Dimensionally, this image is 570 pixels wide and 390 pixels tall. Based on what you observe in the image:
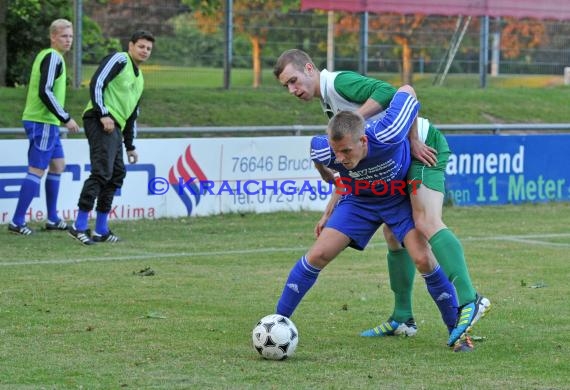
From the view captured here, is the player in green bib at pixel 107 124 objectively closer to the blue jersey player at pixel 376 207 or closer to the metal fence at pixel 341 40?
the blue jersey player at pixel 376 207

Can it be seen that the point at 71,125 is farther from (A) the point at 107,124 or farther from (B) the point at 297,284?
(B) the point at 297,284

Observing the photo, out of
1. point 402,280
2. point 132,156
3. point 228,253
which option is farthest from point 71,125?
point 402,280

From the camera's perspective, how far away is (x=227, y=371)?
6.62 meters

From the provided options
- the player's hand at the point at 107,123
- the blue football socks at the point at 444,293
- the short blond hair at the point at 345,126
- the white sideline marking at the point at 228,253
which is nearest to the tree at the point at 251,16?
the white sideline marking at the point at 228,253

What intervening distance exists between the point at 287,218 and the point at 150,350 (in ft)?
26.4

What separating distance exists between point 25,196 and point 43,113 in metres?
0.89

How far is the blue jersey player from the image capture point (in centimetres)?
707

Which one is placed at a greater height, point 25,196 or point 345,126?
point 345,126

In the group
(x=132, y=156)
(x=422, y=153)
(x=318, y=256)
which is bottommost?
(x=132, y=156)

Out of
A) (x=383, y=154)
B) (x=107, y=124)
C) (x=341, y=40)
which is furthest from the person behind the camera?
(x=341, y=40)

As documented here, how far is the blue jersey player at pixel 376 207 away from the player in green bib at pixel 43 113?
5901 millimetres

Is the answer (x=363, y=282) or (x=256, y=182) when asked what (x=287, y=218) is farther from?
(x=363, y=282)

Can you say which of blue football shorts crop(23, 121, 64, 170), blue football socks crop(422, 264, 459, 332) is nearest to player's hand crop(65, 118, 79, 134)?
blue football shorts crop(23, 121, 64, 170)

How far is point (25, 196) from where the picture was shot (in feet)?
42.1
